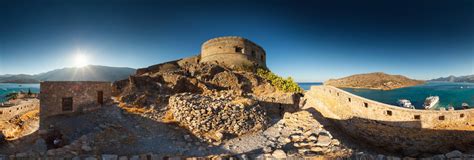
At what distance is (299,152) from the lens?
28.0ft

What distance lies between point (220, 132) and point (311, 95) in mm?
11509

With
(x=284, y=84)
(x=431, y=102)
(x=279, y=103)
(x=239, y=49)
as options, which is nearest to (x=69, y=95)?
(x=279, y=103)

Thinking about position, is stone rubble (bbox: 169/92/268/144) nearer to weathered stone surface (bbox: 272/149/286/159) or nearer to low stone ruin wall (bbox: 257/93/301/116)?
low stone ruin wall (bbox: 257/93/301/116)

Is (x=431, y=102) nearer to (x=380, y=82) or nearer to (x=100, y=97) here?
(x=380, y=82)

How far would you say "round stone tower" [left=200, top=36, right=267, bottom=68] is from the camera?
26.4 meters

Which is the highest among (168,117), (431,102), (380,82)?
(380,82)

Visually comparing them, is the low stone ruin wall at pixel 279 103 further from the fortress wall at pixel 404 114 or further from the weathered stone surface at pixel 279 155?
the weathered stone surface at pixel 279 155

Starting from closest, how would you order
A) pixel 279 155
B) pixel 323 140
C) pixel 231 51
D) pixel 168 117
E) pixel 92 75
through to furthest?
pixel 279 155 < pixel 323 140 < pixel 168 117 < pixel 231 51 < pixel 92 75

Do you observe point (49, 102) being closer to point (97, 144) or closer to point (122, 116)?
point (122, 116)

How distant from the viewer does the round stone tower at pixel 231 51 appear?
26.4 metres

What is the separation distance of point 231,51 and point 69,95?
18.0m

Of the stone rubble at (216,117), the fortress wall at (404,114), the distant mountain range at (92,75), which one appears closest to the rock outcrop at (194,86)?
the stone rubble at (216,117)

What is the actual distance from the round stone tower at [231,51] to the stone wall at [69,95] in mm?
15454

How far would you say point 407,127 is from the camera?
1239 cm
